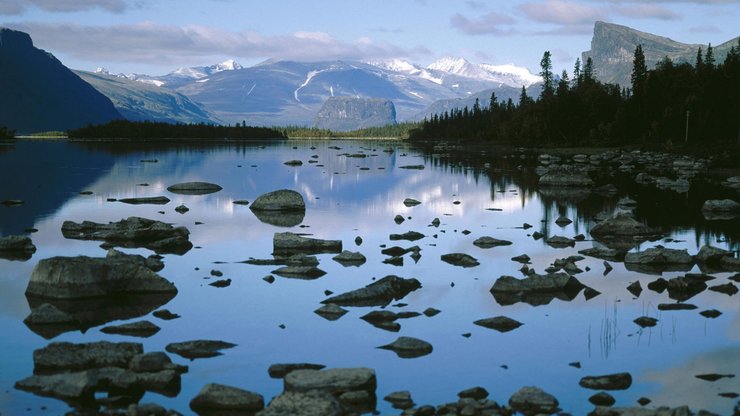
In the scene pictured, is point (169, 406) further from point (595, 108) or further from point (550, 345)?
point (595, 108)

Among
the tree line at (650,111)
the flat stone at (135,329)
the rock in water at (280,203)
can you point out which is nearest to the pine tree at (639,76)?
the tree line at (650,111)

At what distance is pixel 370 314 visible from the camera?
20938 millimetres

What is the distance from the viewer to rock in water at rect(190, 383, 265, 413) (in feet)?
46.3

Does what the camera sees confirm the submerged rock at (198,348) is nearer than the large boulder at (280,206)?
Yes

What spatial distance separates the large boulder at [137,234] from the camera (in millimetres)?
32000

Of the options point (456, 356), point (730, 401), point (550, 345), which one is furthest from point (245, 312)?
point (730, 401)

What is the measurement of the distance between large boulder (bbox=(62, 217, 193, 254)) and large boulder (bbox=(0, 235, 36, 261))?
2.82 m

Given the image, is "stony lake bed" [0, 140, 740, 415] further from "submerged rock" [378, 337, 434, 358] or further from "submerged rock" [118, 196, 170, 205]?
"submerged rock" [118, 196, 170, 205]

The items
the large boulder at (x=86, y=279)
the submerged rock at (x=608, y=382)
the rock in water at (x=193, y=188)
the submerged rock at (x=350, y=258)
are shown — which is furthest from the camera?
the rock in water at (x=193, y=188)

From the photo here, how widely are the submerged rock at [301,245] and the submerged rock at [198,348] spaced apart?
1287 centimetres

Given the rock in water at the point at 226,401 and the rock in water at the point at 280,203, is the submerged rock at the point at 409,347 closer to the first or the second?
the rock in water at the point at 226,401

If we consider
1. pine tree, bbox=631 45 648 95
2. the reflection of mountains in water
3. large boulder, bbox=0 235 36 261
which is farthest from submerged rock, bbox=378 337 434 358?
pine tree, bbox=631 45 648 95

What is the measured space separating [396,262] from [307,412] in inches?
631

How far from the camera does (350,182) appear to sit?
74062 mm
